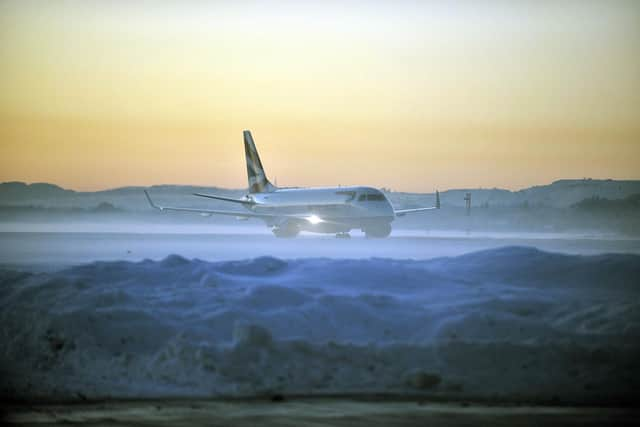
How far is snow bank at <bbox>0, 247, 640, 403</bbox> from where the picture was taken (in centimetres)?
1249

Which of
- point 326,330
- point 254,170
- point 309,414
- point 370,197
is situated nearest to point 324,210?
point 370,197

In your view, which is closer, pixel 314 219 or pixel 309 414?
pixel 309 414

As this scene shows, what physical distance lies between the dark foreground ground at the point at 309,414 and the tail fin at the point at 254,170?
43614mm

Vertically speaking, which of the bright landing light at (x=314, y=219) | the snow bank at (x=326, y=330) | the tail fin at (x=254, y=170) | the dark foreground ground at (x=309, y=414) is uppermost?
the tail fin at (x=254, y=170)

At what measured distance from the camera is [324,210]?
4428 cm

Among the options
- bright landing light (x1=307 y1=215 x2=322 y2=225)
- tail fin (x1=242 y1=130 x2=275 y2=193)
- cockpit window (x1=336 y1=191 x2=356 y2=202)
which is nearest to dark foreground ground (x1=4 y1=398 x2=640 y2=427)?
cockpit window (x1=336 y1=191 x2=356 y2=202)

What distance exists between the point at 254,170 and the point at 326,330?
4196cm

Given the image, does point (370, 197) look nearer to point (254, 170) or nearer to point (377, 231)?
point (377, 231)

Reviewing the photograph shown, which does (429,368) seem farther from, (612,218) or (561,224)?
(612,218)

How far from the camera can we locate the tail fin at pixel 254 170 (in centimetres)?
5525

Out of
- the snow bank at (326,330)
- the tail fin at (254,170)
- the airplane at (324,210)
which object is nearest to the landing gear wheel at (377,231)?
the airplane at (324,210)

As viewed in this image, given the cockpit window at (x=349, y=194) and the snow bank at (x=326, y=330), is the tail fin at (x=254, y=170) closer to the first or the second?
the cockpit window at (x=349, y=194)

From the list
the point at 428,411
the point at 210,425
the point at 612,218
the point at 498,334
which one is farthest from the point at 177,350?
the point at 612,218

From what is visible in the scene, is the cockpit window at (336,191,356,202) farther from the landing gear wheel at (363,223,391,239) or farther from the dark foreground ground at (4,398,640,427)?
the dark foreground ground at (4,398,640,427)
